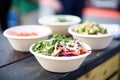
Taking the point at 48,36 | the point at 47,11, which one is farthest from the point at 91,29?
the point at 47,11

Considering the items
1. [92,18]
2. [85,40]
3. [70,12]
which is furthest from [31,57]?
[92,18]

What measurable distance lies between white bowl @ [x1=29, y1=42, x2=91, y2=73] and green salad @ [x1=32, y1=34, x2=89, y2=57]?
22 mm

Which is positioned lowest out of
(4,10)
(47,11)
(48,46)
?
(47,11)

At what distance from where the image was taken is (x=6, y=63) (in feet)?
3.54

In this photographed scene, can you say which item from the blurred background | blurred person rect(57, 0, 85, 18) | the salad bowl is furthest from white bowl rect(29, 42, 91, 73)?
the blurred background

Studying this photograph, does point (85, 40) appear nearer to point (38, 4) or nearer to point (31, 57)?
point (31, 57)

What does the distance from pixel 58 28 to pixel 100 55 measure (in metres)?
0.31

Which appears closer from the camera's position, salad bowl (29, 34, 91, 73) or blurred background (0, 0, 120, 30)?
salad bowl (29, 34, 91, 73)

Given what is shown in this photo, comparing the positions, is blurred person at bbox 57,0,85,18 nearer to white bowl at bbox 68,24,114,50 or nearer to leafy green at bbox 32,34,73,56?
white bowl at bbox 68,24,114,50

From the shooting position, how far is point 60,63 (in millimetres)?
981

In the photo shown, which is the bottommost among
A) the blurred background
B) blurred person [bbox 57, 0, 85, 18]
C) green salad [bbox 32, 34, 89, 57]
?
the blurred background

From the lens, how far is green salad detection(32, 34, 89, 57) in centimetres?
99

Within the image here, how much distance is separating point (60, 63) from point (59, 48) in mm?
59

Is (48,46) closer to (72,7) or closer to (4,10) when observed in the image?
(72,7)
